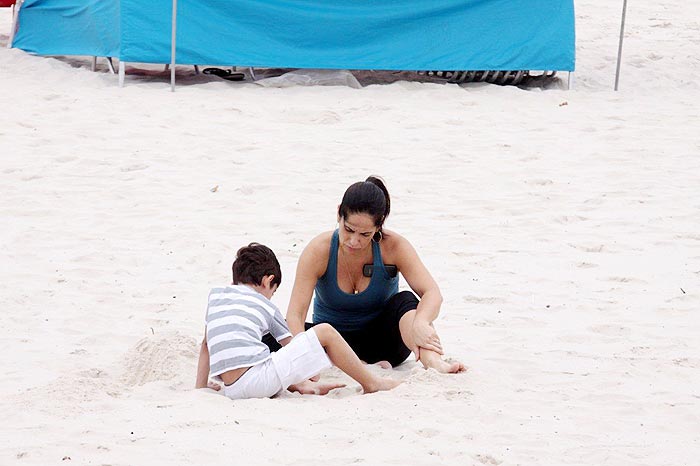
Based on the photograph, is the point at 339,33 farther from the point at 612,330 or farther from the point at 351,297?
the point at 351,297

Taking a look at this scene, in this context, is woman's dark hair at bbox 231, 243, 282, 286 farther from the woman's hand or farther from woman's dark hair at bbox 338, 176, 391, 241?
the woman's hand

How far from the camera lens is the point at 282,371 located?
3.33 meters

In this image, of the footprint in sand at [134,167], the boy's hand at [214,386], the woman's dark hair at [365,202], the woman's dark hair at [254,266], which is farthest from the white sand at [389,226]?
the woman's dark hair at [365,202]

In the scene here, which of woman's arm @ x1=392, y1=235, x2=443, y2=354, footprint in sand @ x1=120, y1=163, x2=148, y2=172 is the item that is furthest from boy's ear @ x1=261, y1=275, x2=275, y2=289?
footprint in sand @ x1=120, y1=163, x2=148, y2=172

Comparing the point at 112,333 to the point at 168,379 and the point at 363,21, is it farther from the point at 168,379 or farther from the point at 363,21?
the point at 363,21

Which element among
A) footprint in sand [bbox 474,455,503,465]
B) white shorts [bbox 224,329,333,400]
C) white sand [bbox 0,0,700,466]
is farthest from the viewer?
white shorts [bbox 224,329,333,400]

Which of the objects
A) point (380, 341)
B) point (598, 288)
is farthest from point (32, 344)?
point (598, 288)

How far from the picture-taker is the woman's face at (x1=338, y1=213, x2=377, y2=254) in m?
3.49

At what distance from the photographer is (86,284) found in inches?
182

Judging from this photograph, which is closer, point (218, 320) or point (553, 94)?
point (218, 320)

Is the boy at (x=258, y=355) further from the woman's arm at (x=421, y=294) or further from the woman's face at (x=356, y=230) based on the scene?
the woman's face at (x=356, y=230)

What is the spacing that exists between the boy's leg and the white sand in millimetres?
99

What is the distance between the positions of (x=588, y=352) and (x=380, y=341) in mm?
783

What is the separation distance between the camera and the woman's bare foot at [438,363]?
346cm
